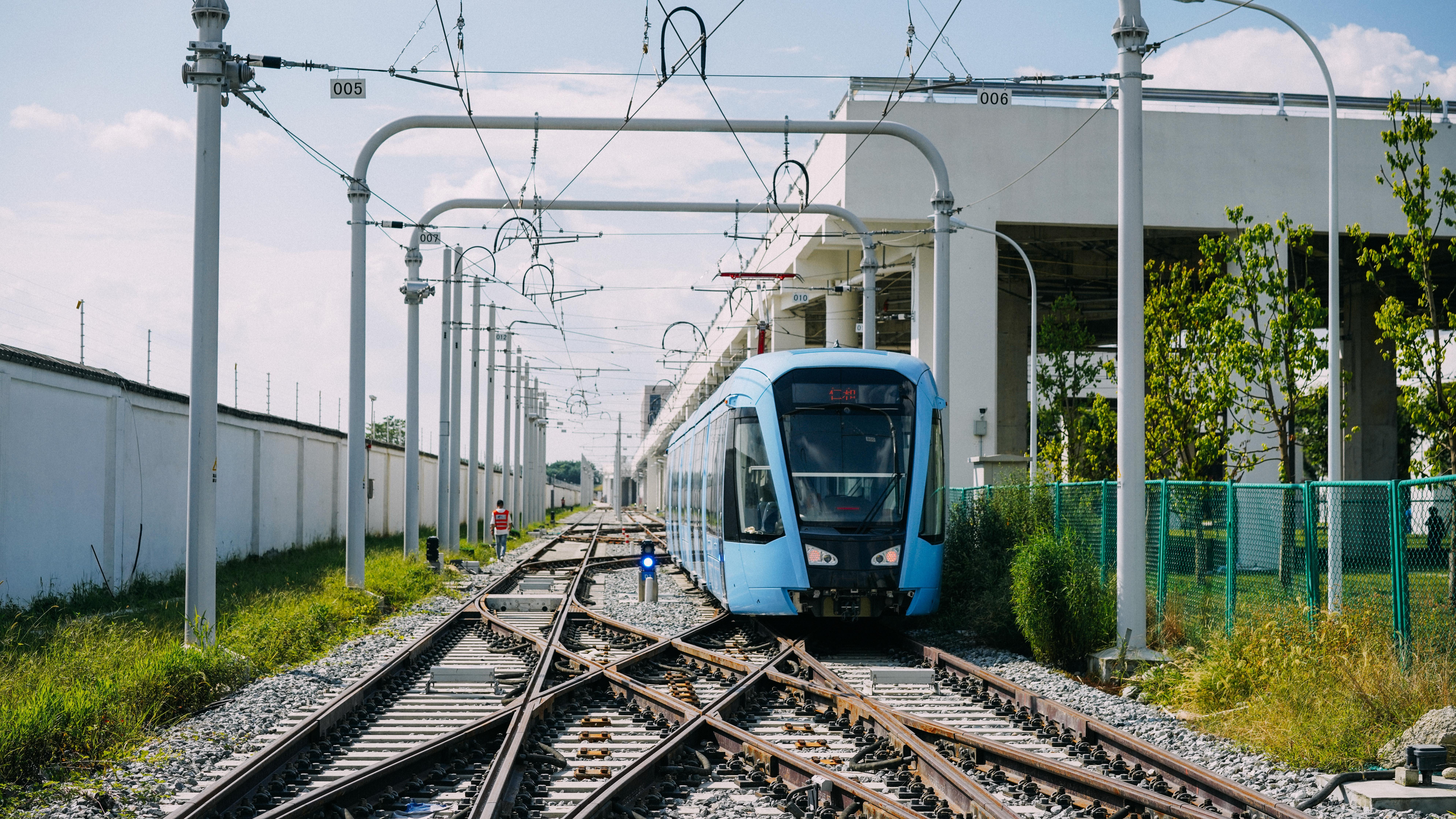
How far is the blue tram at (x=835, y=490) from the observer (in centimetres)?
1420

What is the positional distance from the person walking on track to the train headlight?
65.5 feet

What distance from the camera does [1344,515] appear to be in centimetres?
1108

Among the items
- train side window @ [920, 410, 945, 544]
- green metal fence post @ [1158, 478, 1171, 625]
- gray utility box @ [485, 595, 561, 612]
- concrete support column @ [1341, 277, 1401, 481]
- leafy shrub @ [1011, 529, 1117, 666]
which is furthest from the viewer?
concrete support column @ [1341, 277, 1401, 481]

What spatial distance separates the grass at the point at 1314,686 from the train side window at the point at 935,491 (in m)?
3.77

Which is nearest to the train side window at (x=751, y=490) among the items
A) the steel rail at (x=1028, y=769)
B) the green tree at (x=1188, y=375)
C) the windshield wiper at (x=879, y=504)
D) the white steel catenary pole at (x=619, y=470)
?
the windshield wiper at (x=879, y=504)

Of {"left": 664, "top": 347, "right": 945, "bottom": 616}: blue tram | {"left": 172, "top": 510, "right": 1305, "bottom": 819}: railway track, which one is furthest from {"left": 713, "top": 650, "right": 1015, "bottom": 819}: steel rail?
{"left": 664, "top": 347, "right": 945, "bottom": 616}: blue tram

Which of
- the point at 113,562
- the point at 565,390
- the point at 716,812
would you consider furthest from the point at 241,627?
the point at 565,390

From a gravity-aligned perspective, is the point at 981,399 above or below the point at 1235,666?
above

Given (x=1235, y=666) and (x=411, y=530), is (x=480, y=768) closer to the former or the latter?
(x=1235, y=666)

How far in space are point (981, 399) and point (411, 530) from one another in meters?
16.3

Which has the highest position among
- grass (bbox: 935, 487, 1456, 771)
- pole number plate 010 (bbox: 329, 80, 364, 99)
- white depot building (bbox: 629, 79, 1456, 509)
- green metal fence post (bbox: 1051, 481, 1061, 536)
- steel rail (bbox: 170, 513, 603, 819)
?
white depot building (bbox: 629, 79, 1456, 509)

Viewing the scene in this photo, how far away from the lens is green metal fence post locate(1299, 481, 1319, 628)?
429 inches

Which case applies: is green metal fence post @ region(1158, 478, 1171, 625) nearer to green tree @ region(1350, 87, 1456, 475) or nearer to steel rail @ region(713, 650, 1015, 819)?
steel rail @ region(713, 650, 1015, 819)

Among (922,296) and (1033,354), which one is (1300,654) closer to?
(1033,354)
